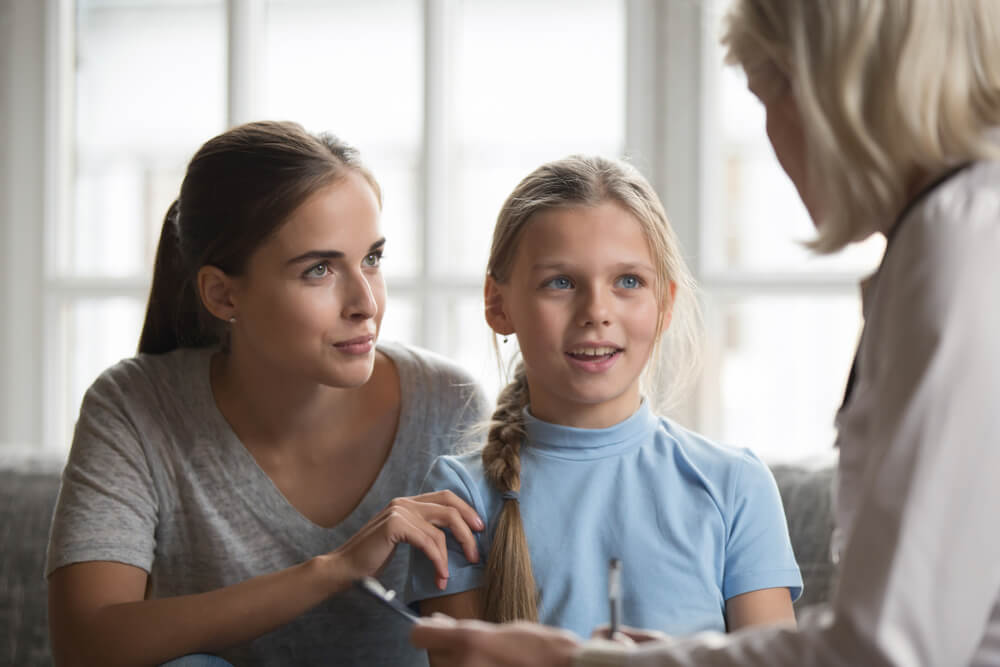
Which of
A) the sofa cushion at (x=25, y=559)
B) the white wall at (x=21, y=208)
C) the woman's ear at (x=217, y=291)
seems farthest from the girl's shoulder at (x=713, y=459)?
the white wall at (x=21, y=208)

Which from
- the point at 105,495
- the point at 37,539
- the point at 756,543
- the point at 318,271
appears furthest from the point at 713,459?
the point at 37,539

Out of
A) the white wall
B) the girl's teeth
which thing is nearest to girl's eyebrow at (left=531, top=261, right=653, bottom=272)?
the girl's teeth

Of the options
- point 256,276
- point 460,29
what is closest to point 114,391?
point 256,276

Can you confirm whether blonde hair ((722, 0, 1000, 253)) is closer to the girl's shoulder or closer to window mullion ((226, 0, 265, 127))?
the girl's shoulder

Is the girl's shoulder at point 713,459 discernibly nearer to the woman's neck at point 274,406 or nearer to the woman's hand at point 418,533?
the woman's hand at point 418,533

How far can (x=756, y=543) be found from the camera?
1336 millimetres

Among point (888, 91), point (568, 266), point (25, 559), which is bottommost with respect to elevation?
point (25, 559)

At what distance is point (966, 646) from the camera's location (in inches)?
28.5

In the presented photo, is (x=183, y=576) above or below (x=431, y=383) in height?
below

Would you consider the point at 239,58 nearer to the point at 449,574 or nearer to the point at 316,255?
the point at 316,255

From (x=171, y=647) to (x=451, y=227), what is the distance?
1.56 metres

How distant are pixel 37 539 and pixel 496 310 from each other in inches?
41.9

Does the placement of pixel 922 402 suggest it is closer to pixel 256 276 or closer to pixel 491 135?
pixel 256 276

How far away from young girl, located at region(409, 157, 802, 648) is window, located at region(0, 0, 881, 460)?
3.50 feet
